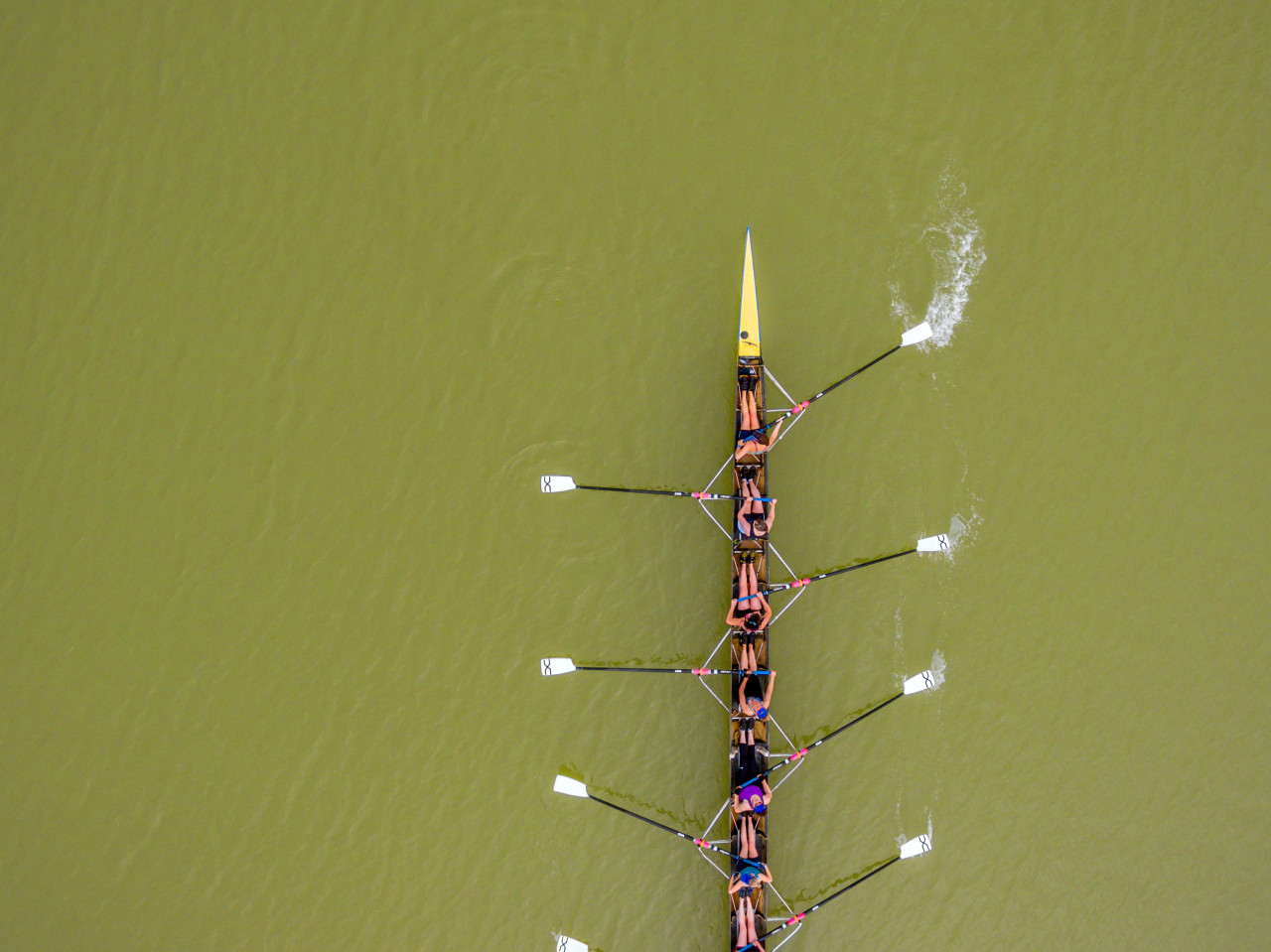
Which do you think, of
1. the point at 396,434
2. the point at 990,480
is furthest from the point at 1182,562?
the point at 396,434

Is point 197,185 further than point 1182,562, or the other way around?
point 1182,562

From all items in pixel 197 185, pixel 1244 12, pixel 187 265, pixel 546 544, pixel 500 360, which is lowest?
pixel 546 544

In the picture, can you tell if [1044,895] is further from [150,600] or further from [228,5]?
[228,5]

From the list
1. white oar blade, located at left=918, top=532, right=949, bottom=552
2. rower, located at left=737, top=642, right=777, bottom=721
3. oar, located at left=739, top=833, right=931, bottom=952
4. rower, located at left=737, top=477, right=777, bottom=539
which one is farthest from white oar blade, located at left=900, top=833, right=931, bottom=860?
rower, located at left=737, top=477, right=777, bottom=539

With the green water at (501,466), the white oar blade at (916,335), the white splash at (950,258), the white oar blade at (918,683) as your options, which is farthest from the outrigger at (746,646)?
the white splash at (950,258)

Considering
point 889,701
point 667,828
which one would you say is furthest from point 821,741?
point 667,828

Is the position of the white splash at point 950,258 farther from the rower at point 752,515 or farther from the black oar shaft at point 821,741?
the black oar shaft at point 821,741
